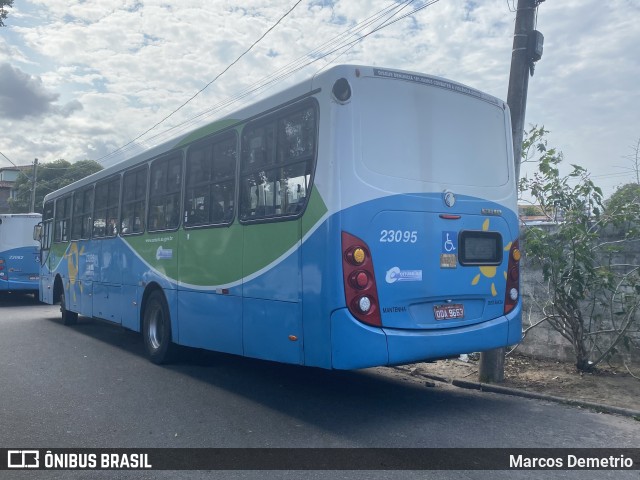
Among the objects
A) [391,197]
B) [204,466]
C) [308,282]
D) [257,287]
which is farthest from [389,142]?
[204,466]

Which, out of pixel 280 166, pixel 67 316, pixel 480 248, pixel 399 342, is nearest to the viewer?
pixel 399 342

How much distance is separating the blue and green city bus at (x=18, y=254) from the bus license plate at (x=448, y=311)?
17206 millimetres

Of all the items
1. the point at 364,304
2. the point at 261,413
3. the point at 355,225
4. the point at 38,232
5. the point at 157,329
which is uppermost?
the point at 38,232

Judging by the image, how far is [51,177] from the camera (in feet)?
173

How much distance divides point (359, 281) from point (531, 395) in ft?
9.31

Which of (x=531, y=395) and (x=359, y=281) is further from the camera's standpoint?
(x=531, y=395)

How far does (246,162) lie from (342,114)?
1665 mm

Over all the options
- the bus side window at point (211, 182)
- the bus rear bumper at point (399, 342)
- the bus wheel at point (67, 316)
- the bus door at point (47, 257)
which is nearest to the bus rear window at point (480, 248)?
the bus rear bumper at point (399, 342)

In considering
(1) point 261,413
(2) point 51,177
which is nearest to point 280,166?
(1) point 261,413

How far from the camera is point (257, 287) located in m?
6.77

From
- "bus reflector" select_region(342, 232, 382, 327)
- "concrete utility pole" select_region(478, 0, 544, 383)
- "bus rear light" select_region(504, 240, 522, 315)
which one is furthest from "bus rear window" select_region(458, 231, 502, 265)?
"concrete utility pole" select_region(478, 0, 544, 383)

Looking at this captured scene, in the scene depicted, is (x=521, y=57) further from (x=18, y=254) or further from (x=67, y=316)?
(x=18, y=254)

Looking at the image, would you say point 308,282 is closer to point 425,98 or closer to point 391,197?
point 391,197

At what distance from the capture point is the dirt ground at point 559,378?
22.5 ft
